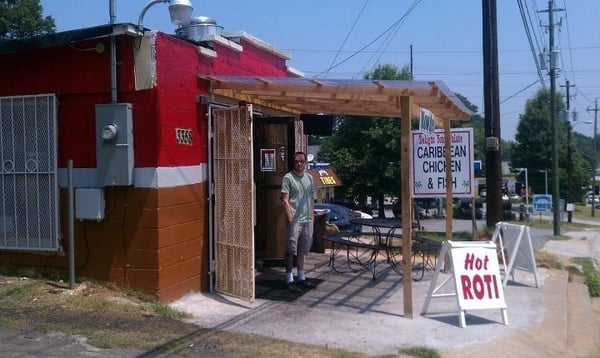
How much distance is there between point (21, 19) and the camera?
32.9m

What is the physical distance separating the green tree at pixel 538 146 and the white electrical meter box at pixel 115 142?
163 ft

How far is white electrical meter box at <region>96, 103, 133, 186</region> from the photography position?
7727 millimetres

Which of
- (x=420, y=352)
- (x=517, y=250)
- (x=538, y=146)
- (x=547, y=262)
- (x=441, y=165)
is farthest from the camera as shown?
(x=538, y=146)

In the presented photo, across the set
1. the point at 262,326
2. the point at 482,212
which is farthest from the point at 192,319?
the point at 482,212

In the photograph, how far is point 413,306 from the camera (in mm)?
8422

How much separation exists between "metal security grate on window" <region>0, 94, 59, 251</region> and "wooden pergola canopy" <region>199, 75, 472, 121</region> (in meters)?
2.03

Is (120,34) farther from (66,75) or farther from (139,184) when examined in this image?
(139,184)

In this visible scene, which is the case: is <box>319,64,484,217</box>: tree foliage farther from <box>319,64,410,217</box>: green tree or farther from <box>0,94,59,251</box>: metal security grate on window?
<box>0,94,59,251</box>: metal security grate on window

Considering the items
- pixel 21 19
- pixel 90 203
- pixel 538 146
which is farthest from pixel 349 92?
pixel 538 146

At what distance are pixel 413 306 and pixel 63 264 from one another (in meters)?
4.21

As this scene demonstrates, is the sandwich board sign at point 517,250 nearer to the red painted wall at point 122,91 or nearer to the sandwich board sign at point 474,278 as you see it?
the sandwich board sign at point 474,278

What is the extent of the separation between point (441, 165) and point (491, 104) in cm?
389

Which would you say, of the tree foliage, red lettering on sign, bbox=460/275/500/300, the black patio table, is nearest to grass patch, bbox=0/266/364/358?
red lettering on sign, bbox=460/275/500/300

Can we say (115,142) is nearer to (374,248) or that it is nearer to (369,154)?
(374,248)
